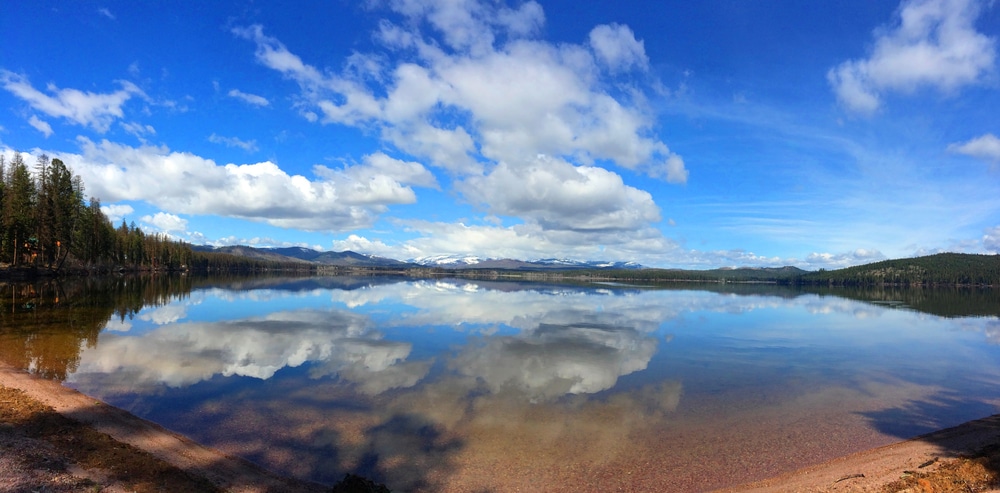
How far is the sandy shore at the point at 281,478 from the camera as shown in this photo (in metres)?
9.73

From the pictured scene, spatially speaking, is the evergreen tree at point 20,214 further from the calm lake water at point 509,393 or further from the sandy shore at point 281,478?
the sandy shore at point 281,478

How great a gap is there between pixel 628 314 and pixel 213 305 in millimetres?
42957

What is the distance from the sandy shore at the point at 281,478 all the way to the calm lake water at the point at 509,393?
2.05 feet

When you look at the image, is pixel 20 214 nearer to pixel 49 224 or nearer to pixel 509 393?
pixel 49 224

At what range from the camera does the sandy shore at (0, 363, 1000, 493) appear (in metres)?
9.73

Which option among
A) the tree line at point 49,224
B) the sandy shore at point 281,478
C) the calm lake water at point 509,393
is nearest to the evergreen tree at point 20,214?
the tree line at point 49,224

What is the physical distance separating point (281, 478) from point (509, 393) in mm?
8983

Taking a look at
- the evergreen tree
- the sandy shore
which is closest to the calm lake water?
the sandy shore

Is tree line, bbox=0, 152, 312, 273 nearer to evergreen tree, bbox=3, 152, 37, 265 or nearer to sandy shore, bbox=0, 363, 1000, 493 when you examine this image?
evergreen tree, bbox=3, 152, 37, 265

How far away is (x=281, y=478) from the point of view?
991 centimetres

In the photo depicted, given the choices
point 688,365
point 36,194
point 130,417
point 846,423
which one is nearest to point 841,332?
point 688,365

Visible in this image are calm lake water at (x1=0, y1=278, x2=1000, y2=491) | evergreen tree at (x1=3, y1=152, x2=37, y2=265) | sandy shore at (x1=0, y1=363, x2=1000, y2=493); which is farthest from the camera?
evergreen tree at (x1=3, y1=152, x2=37, y2=265)

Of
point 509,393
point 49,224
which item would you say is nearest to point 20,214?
point 49,224

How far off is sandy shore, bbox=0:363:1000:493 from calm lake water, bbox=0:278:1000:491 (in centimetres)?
63
